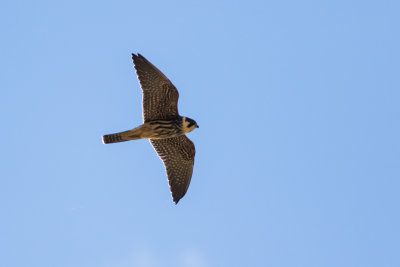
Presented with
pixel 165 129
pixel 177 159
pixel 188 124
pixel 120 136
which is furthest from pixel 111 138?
pixel 177 159

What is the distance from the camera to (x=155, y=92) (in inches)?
515

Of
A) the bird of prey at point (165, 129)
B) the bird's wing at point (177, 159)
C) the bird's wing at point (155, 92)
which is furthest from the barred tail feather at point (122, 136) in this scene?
the bird's wing at point (177, 159)

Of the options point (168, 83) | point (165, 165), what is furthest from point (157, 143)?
point (168, 83)

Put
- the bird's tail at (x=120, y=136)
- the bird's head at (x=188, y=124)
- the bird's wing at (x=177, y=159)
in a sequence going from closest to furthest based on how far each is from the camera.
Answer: the bird's tail at (x=120, y=136) → the bird's head at (x=188, y=124) → the bird's wing at (x=177, y=159)

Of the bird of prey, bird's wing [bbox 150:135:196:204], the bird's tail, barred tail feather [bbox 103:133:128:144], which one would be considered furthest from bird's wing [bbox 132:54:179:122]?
bird's wing [bbox 150:135:196:204]

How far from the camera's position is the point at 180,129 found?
1338cm

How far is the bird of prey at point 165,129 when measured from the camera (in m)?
13.0

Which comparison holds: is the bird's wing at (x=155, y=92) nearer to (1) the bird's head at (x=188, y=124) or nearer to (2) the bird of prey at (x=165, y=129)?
(2) the bird of prey at (x=165, y=129)

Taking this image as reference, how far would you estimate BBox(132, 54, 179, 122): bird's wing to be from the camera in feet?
42.3

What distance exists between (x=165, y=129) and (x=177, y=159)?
3.80 feet

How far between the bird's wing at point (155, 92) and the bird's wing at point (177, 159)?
Answer: 0.90m

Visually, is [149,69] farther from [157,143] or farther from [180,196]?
[180,196]

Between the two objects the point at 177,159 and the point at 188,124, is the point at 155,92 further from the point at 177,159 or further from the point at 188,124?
the point at 177,159

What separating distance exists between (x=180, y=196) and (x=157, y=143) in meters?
1.35
